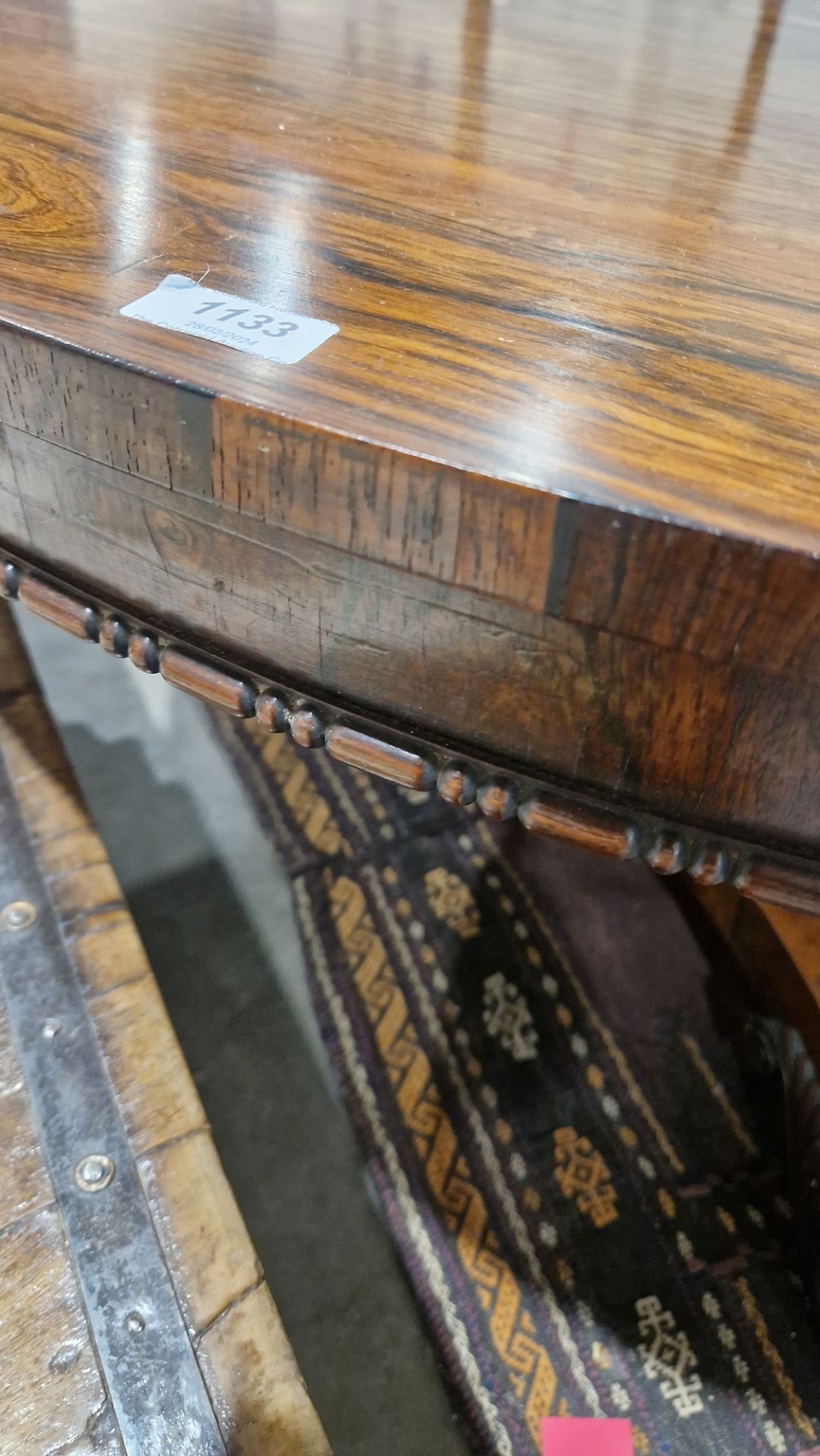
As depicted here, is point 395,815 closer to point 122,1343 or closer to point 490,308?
point 122,1343

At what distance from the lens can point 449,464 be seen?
28 centimetres

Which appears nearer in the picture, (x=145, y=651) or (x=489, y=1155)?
(x=145, y=651)

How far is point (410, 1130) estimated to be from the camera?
0.81m

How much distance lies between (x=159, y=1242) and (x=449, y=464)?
44 cm

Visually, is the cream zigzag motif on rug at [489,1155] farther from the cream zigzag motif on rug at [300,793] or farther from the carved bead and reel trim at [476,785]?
the carved bead and reel trim at [476,785]

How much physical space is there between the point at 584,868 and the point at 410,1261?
41 cm

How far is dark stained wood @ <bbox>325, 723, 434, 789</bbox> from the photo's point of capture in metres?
0.35

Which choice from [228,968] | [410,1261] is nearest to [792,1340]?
[410,1261]

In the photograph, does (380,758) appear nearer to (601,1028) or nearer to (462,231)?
(462,231)

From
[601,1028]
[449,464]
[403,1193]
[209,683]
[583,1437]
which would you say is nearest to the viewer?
[449,464]

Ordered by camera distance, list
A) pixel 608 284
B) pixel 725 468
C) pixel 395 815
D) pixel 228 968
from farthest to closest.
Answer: pixel 395 815 → pixel 228 968 → pixel 608 284 → pixel 725 468

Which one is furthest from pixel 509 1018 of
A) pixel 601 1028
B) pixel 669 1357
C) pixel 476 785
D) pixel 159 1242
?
pixel 476 785

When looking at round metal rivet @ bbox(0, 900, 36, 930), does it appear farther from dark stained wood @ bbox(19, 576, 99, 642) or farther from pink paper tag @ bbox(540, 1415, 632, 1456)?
pink paper tag @ bbox(540, 1415, 632, 1456)

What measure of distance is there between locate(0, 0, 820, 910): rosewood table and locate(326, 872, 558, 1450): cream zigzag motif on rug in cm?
50
